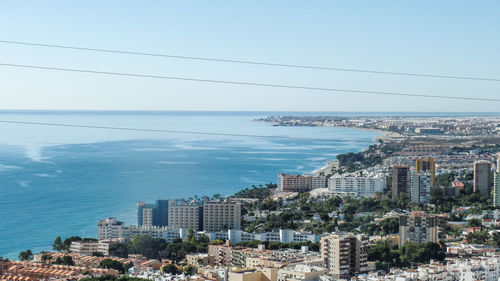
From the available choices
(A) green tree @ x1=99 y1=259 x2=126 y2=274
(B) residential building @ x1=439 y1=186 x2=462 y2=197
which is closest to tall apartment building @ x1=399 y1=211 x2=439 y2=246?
(A) green tree @ x1=99 y1=259 x2=126 y2=274

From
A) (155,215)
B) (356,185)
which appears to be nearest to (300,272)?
(155,215)

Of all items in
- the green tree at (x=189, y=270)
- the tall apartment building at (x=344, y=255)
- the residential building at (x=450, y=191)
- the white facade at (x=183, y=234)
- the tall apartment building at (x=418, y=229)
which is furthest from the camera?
the residential building at (x=450, y=191)

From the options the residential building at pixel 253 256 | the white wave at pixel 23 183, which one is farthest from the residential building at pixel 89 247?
the white wave at pixel 23 183

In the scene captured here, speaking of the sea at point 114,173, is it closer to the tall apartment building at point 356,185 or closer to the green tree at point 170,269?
the tall apartment building at point 356,185

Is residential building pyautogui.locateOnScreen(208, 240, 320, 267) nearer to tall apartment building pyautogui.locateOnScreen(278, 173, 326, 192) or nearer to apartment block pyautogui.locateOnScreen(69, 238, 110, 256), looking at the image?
apartment block pyautogui.locateOnScreen(69, 238, 110, 256)

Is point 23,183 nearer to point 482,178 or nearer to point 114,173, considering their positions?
point 114,173

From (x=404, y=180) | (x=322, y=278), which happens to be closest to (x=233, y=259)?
(x=322, y=278)
